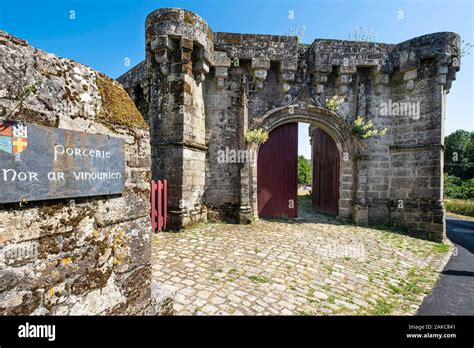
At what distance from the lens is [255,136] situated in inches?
247

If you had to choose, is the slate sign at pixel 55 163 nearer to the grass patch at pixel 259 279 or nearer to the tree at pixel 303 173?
the grass patch at pixel 259 279

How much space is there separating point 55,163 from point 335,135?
6959mm

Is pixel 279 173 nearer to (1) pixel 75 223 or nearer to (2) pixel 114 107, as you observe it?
(2) pixel 114 107

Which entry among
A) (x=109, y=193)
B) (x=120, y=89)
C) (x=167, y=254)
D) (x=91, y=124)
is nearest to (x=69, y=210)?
(x=109, y=193)

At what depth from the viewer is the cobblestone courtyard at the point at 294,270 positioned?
8.62 ft

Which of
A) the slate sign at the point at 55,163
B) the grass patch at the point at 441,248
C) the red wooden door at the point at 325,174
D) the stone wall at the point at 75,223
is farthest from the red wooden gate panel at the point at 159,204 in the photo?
the grass patch at the point at 441,248

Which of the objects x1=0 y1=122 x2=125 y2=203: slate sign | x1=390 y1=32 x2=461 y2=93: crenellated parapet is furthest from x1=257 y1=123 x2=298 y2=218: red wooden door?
x1=0 y1=122 x2=125 y2=203: slate sign

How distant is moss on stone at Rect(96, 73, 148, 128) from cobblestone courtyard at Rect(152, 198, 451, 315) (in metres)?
1.96

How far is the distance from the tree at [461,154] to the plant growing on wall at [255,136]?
70.9ft

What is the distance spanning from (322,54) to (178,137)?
15.2 feet

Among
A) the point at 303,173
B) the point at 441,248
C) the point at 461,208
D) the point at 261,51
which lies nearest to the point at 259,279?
the point at 441,248

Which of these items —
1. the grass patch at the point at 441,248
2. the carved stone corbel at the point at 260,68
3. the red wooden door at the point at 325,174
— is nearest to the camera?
the grass patch at the point at 441,248

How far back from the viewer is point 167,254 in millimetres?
3881

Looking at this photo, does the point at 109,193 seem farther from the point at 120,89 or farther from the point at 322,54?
the point at 322,54
